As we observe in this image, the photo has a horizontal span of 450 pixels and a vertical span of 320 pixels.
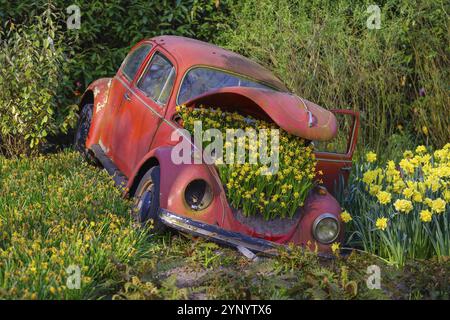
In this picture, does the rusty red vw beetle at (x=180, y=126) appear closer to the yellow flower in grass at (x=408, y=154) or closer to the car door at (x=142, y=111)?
the car door at (x=142, y=111)

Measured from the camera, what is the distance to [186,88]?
268 inches

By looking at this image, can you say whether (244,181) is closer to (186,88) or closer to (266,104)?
(266,104)

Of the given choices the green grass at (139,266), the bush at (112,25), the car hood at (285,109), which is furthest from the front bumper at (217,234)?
the bush at (112,25)

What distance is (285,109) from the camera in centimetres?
600

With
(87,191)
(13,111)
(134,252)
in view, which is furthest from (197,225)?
(13,111)

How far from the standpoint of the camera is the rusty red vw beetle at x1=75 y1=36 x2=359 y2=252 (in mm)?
5824

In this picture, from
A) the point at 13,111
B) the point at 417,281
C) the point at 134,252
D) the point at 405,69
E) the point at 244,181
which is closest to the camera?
the point at 417,281

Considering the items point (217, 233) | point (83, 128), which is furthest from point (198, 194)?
point (83, 128)

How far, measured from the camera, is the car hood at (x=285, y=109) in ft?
19.4

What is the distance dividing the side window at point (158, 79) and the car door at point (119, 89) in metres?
0.20

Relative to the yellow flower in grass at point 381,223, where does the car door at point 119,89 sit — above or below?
above

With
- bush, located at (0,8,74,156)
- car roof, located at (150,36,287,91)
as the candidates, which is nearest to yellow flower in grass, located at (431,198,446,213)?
car roof, located at (150,36,287,91)

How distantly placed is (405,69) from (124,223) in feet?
15.3
